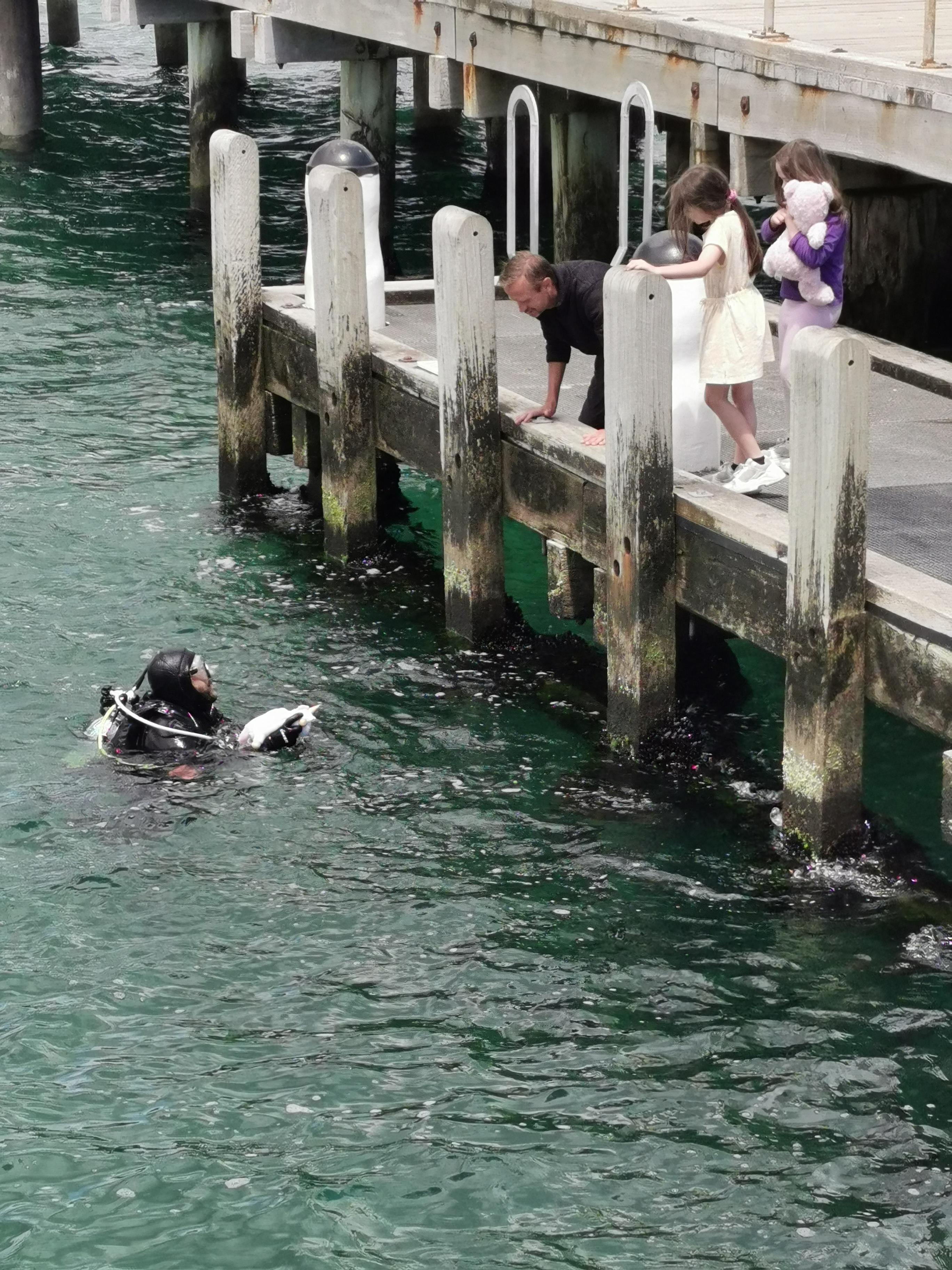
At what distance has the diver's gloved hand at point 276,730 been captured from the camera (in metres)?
9.48

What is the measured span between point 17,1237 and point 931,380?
7.02m

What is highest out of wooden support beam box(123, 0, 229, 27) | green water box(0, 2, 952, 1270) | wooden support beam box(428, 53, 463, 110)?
wooden support beam box(123, 0, 229, 27)

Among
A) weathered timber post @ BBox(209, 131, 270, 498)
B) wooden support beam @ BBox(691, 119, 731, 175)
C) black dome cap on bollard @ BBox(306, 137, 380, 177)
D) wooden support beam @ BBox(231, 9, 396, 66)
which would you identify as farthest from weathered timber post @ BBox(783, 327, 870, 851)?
wooden support beam @ BBox(231, 9, 396, 66)

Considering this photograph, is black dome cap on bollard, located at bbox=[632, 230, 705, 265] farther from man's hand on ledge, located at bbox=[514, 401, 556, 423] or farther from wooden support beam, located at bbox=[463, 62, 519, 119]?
wooden support beam, located at bbox=[463, 62, 519, 119]

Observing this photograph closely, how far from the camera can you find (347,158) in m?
12.1

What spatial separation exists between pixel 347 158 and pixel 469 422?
262 cm

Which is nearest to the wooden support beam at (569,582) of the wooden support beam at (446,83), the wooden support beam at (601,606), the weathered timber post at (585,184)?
the wooden support beam at (601,606)

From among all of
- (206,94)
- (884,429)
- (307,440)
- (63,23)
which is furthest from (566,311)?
(63,23)

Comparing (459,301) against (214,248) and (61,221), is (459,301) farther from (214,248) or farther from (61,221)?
(61,221)

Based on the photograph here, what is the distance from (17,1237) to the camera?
6.46 meters

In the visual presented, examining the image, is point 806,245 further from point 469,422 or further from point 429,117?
point 429,117

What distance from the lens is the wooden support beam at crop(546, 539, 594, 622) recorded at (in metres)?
10.1

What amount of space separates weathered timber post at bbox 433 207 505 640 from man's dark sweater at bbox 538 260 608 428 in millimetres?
414

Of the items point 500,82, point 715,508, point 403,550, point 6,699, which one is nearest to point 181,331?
point 500,82
